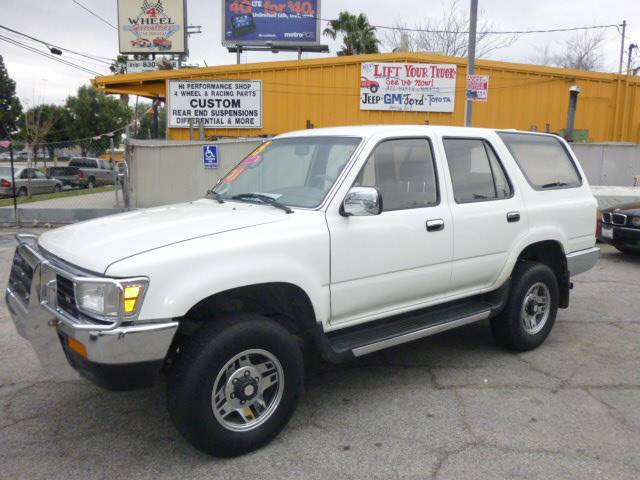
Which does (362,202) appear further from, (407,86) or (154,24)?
(154,24)

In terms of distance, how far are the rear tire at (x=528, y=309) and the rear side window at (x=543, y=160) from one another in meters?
0.75

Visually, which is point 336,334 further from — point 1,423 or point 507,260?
point 1,423

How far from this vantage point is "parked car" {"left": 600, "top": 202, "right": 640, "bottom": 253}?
8.76 meters

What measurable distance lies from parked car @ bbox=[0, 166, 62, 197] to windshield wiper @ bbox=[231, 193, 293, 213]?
19196 mm

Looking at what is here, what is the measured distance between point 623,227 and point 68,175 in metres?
26.9

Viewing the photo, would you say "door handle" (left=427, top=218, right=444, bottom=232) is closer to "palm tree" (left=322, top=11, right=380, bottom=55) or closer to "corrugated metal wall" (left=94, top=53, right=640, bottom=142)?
"corrugated metal wall" (left=94, top=53, right=640, bottom=142)

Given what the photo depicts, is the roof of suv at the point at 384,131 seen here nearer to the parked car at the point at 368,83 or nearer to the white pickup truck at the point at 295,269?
the white pickup truck at the point at 295,269

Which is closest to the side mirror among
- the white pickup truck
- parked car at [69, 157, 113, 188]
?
the white pickup truck

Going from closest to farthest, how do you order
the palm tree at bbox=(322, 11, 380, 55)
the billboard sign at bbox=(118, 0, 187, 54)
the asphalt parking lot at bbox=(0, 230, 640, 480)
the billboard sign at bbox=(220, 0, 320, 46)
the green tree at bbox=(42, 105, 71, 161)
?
1. the asphalt parking lot at bbox=(0, 230, 640, 480)
2. the billboard sign at bbox=(220, 0, 320, 46)
3. the billboard sign at bbox=(118, 0, 187, 54)
4. the palm tree at bbox=(322, 11, 380, 55)
5. the green tree at bbox=(42, 105, 71, 161)

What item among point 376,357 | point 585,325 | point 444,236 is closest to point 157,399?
point 376,357

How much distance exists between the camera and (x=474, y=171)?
4.54 meters

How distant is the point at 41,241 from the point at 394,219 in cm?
226

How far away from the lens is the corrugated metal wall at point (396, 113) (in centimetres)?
1827

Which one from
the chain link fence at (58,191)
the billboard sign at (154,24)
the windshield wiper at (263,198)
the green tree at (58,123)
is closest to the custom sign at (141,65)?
the billboard sign at (154,24)
